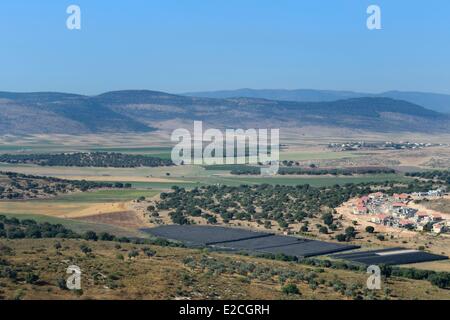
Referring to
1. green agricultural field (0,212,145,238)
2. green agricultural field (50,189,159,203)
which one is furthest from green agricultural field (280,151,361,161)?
green agricultural field (0,212,145,238)

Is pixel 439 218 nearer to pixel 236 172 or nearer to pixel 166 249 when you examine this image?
pixel 166 249

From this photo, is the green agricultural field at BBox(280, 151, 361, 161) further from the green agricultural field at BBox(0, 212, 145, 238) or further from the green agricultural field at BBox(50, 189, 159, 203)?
the green agricultural field at BBox(0, 212, 145, 238)

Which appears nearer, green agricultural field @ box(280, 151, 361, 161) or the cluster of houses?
the cluster of houses

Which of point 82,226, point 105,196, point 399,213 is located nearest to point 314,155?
point 105,196

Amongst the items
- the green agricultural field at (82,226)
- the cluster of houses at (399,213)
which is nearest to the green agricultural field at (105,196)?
the green agricultural field at (82,226)

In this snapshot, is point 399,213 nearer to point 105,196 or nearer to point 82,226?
point 82,226
